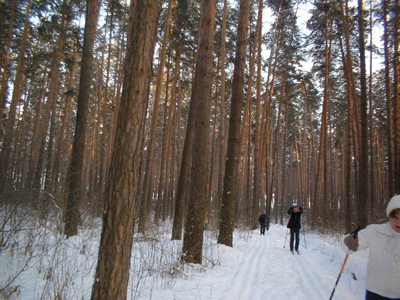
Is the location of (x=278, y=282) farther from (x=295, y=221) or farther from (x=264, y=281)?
(x=295, y=221)

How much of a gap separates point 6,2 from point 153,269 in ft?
53.3

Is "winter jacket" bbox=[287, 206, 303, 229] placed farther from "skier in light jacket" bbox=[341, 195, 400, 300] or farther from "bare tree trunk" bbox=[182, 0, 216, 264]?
"skier in light jacket" bbox=[341, 195, 400, 300]

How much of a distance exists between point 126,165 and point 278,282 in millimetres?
4304

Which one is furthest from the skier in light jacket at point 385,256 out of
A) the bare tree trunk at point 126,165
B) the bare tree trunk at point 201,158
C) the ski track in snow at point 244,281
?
the bare tree trunk at point 201,158

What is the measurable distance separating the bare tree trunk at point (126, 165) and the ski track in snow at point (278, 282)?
200 centimetres

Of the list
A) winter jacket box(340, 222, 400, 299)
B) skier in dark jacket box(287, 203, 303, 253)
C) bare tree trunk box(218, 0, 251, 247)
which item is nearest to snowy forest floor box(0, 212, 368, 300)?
bare tree trunk box(218, 0, 251, 247)

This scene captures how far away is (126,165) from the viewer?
249cm

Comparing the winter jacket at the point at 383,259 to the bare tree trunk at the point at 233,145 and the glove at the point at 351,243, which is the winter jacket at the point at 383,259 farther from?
the bare tree trunk at the point at 233,145

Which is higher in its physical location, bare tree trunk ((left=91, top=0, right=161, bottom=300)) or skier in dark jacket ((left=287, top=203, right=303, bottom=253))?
bare tree trunk ((left=91, top=0, right=161, bottom=300))

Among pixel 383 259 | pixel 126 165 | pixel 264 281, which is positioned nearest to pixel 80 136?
pixel 126 165

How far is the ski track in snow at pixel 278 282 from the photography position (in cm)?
419

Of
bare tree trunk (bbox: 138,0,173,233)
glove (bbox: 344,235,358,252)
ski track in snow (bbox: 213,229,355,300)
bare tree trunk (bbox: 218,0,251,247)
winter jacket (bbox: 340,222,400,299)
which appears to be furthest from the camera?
bare tree trunk (bbox: 138,0,173,233)

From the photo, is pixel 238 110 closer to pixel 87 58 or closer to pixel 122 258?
pixel 87 58

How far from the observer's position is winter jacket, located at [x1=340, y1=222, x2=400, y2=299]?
2336mm
